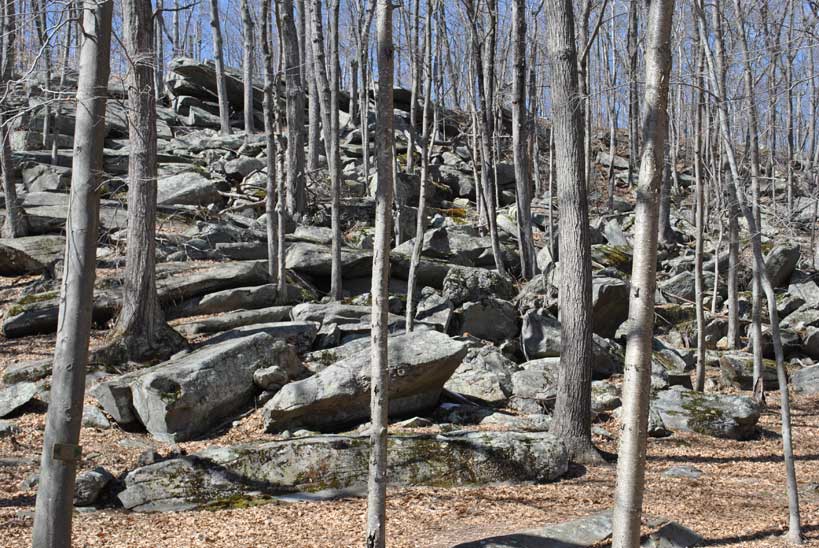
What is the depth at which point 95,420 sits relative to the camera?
9.84 m

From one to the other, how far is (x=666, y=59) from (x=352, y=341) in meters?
8.33

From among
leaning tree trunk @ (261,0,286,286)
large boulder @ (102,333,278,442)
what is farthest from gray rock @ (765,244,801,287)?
large boulder @ (102,333,278,442)

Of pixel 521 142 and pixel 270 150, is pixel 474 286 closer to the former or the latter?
pixel 521 142

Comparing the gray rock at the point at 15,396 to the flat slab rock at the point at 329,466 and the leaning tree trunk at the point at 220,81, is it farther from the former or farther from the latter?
the leaning tree trunk at the point at 220,81

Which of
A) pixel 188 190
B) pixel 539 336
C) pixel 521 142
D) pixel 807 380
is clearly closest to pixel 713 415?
pixel 539 336

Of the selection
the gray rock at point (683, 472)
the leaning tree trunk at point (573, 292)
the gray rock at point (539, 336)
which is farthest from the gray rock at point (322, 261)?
the gray rock at point (683, 472)

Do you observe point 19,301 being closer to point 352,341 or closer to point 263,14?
point 352,341

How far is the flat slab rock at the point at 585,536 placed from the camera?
6.21 m

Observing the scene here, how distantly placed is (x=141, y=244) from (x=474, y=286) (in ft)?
24.3

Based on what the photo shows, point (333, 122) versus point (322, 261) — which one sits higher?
point (333, 122)

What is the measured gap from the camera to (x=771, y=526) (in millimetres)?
7355

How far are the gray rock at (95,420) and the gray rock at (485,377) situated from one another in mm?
5289

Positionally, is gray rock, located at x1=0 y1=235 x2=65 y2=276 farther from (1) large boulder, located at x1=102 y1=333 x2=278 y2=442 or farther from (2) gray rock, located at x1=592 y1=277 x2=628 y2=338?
(2) gray rock, located at x1=592 y1=277 x2=628 y2=338

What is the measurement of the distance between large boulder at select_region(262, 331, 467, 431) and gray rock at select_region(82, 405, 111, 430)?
2188 millimetres
